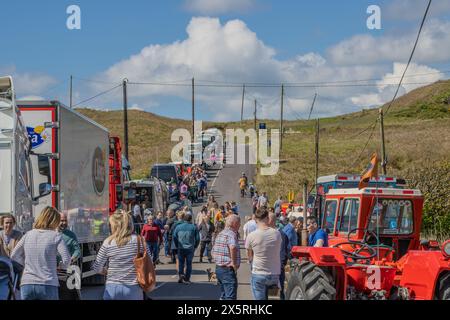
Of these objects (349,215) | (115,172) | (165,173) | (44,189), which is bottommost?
(349,215)

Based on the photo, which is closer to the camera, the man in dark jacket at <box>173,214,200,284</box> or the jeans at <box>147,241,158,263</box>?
the man in dark jacket at <box>173,214,200,284</box>

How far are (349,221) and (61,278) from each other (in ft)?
19.8

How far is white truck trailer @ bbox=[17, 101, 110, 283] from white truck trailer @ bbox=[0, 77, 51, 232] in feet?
3.02

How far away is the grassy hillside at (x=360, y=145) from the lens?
1375 inches

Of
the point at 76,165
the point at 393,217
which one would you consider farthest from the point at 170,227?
the point at 393,217

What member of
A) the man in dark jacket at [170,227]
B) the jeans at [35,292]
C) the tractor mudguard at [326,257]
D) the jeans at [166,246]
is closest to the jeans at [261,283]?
the tractor mudguard at [326,257]

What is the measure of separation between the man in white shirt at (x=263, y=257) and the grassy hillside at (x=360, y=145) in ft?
69.3

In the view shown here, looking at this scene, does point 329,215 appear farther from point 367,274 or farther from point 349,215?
point 367,274

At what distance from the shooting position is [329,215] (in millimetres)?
14930

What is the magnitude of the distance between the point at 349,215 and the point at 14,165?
18.7 ft

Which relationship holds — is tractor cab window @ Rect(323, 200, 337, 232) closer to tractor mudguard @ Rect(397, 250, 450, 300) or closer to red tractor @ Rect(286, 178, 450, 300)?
red tractor @ Rect(286, 178, 450, 300)

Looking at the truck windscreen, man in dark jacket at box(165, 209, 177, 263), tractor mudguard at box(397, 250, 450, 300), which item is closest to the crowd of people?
tractor mudguard at box(397, 250, 450, 300)

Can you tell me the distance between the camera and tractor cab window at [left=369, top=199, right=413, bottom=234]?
1326cm
